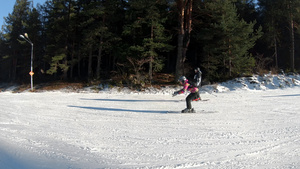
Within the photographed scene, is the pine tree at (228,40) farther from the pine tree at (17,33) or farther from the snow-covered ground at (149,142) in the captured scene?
the pine tree at (17,33)

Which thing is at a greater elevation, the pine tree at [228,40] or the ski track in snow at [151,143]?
the pine tree at [228,40]

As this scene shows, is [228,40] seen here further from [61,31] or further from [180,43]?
[61,31]

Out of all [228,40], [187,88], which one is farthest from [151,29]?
[187,88]

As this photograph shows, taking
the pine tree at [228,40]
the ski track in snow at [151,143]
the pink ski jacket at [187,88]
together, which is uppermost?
the pine tree at [228,40]

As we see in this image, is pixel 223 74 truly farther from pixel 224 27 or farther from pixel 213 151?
pixel 213 151

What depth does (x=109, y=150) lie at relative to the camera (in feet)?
10.6

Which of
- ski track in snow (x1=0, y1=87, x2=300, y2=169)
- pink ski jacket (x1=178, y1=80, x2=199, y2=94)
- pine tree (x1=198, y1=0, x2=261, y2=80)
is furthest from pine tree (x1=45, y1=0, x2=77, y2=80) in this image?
pink ski jacket (x1=178, y1=80, x2=199, y2=94)

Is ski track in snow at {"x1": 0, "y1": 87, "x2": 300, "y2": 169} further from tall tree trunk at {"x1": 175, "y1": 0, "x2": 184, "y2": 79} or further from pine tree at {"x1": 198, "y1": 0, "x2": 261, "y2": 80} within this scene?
tall tree trunk at {"x1": 175, "y1": 0, "x2": 184, "y2": 79}

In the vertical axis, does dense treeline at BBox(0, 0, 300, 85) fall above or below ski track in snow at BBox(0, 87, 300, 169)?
above

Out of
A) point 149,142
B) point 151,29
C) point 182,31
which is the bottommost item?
point 149,142

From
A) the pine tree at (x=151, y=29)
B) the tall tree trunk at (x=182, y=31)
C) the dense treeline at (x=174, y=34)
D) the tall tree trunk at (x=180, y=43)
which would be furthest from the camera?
the tall tree trunk at (x=180, y=43)

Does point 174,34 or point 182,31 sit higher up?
point 174,34

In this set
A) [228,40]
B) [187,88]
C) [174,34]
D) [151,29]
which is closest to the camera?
[187,88]

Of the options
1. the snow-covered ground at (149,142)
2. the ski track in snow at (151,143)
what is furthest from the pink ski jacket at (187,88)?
the ski track in snow at (151,143)
